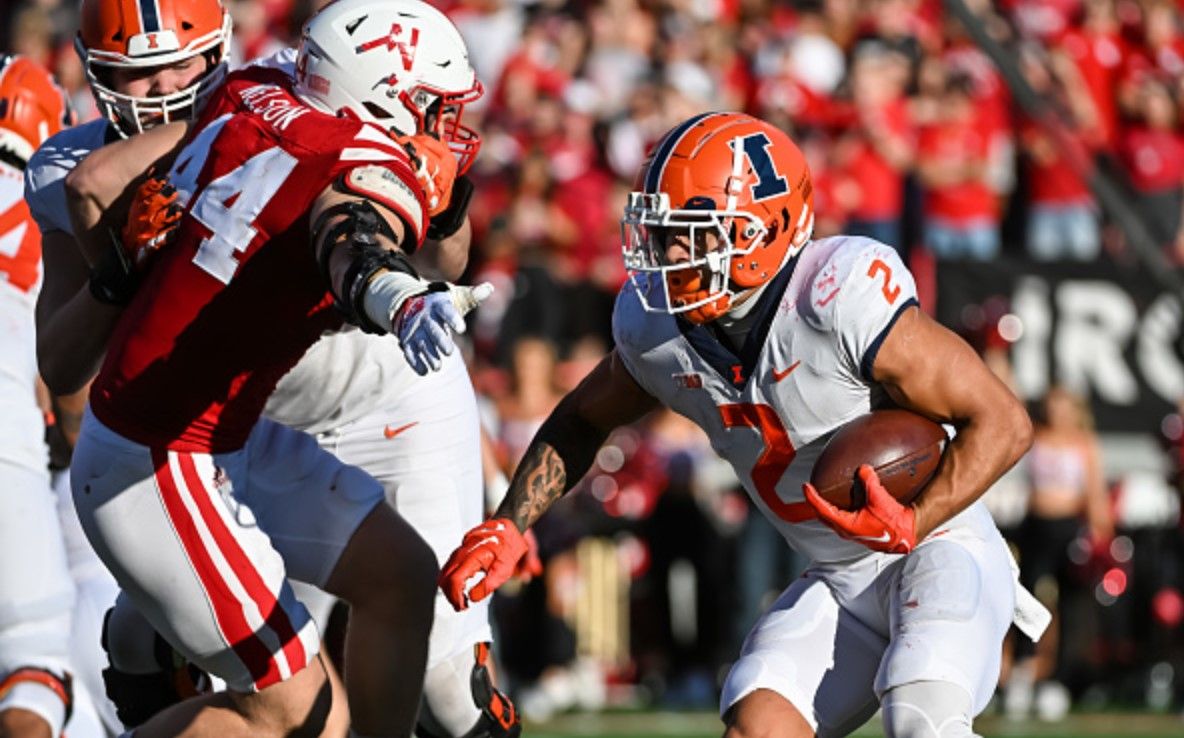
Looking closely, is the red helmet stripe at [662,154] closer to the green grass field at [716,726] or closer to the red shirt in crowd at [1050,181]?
the green grass field at [716,726]

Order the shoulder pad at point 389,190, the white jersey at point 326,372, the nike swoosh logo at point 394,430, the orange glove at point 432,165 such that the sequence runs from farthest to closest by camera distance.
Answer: the nike swoosh logo at point 394,430 < the white jersey at point 326,372 < the orange glove at point 432,165 < the shoulder pad at point 389,190

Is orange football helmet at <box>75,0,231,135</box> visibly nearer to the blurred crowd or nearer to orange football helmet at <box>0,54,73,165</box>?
orange football helmet at <box>0,54,73,165</box>

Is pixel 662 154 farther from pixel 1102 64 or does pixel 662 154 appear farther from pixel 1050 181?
pixel 1102 64

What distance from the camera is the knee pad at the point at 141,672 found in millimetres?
5414

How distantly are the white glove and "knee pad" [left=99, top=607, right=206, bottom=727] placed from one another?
1.84 m

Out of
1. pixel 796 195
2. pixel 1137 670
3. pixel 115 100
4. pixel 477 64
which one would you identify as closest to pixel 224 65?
pixel 115 100

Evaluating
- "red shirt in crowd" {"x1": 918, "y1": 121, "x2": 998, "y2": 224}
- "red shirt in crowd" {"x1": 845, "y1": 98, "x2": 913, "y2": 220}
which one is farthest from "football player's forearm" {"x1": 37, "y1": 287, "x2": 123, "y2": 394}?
"red shirt in crowd" {"x1": 918, "y1": 121, "x2": 998, "y2": 224}

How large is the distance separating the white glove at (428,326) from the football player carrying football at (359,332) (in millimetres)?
748

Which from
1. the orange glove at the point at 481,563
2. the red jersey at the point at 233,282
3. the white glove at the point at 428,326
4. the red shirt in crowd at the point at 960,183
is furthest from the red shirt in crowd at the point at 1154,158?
the white glove at the point at 428,326

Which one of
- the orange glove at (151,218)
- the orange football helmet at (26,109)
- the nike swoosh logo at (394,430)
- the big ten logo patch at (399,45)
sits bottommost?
the nike swoosh logo at (394,430)

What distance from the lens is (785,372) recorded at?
15.7 ft

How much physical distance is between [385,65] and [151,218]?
684 millimetres

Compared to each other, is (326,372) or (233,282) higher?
(233,282)

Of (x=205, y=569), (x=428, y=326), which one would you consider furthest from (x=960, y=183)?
(x=428, y=326)
